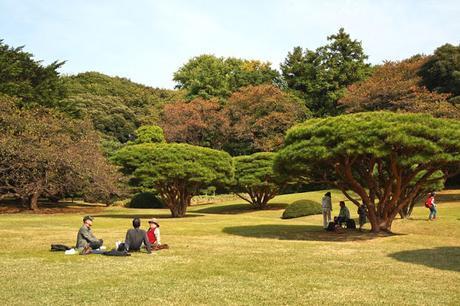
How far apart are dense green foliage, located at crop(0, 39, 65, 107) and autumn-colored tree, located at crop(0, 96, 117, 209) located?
3.54m

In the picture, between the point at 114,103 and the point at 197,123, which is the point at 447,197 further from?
the point at 114,103

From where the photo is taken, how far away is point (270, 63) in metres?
74.5

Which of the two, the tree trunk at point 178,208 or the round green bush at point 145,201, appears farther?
the round green bush at point 145,201

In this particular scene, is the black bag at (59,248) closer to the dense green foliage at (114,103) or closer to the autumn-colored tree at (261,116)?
the autumn-colored tree at (261,116)

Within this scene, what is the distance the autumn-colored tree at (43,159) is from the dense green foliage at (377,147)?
23.2 meters

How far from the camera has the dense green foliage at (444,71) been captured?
1876 inches

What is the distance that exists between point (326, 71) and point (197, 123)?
697 inches

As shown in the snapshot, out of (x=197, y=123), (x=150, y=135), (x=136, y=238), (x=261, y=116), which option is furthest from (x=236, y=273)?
(x=261, y=116)

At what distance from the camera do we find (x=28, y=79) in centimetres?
4953

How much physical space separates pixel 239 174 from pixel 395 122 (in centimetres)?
2297

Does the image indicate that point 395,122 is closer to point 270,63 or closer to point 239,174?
point 239,174

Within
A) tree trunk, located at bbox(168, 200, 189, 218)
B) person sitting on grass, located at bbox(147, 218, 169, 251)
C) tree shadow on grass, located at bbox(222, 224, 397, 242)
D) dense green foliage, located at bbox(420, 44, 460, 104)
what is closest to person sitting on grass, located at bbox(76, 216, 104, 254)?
person sitting on grass, located at bbox(147, 218, 169, 251)

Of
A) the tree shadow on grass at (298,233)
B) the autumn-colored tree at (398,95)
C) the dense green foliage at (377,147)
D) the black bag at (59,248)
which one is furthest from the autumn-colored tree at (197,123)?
the black bag at (59,248)

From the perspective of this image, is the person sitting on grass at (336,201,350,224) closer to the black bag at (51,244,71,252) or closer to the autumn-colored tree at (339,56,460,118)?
the black bag at (51,244,71,252)
